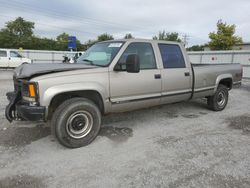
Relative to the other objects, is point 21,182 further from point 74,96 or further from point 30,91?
point 74,96

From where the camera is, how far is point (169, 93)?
15.8 ft

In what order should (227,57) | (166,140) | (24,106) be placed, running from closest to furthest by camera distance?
(24,106) → (166,140) → (227,57)

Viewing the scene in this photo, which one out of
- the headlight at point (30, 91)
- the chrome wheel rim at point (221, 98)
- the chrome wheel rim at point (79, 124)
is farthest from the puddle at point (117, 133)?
the chrome wheel rim at point (221, 98)

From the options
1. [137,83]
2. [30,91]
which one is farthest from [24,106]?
[137,83]

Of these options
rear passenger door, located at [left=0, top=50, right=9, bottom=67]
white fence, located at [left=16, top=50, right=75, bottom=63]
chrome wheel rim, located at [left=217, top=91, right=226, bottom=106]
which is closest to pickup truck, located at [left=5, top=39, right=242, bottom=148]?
chrome wheel rim, located at [left=217, top=91, right=226, bottom=106]

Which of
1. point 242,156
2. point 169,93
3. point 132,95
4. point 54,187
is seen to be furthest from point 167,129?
point 54,187

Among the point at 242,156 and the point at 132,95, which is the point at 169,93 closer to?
the point at 132,95

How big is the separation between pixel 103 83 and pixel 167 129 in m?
1.86

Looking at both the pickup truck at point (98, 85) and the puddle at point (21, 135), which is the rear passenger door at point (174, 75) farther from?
the puddle at point (21, 135)

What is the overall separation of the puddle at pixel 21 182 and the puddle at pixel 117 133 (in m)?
1.64

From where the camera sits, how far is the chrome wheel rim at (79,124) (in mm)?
3631

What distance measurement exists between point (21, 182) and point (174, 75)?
3.55 m

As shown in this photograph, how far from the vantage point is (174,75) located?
15.8 feet

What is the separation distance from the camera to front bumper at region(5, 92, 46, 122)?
3.26 meters
